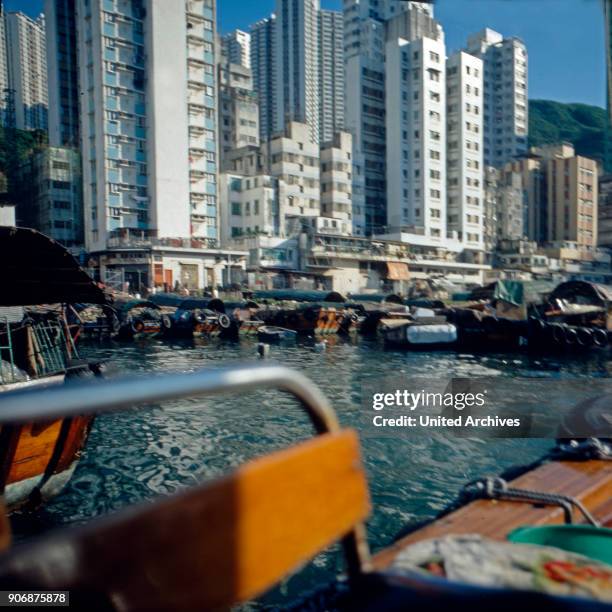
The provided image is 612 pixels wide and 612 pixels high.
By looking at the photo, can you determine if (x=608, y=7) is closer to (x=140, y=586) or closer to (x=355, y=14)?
(x=140, y=586)

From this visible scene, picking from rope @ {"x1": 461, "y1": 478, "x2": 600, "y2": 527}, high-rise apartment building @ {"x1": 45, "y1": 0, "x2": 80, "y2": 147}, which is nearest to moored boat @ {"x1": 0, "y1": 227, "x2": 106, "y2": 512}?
rope @ {"x1": 461, "y1": 478, "x2": 600, "y2": 527}

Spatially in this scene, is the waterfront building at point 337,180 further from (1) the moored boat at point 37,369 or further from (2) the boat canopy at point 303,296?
(1) the moored boat at point 37,369

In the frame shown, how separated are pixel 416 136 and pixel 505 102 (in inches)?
1599

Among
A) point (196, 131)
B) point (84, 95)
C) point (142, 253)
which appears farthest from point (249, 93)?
point (142, 253)

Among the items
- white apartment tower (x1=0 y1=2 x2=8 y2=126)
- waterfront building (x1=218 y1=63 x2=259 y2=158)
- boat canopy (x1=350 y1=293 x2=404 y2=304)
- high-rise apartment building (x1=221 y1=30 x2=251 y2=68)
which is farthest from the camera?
high-rise apartment building (x1=221 y1=30 x2=251 y2=68)

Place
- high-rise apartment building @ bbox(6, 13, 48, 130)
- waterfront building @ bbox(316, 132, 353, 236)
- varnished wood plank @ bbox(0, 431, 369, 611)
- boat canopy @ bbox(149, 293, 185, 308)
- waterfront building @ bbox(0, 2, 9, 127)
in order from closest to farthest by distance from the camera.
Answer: varnished wood plank @ bbox(0, 431, 369, 611)
boat canopy @ bbox(149, 293, 185, 308)
waterfront building @ bbox(316, 132, 353, 236)
waterfront building @ bbox(0, 2, 9, 127)
high-rise apartment building @ bbox(6, 13, 48, 130)

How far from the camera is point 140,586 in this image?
3.73ft

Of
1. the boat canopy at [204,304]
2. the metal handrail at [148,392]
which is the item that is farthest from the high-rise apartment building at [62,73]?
the metal handrail at [148,392]

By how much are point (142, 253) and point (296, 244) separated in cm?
1622

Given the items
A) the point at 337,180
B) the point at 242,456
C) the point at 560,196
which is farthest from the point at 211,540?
the point at 560,196

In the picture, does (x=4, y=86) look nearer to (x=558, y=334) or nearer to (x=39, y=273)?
(x=558, y=334)

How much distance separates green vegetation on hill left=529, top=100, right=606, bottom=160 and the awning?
8007 cm

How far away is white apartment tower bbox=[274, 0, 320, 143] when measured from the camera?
10875 centimetres
